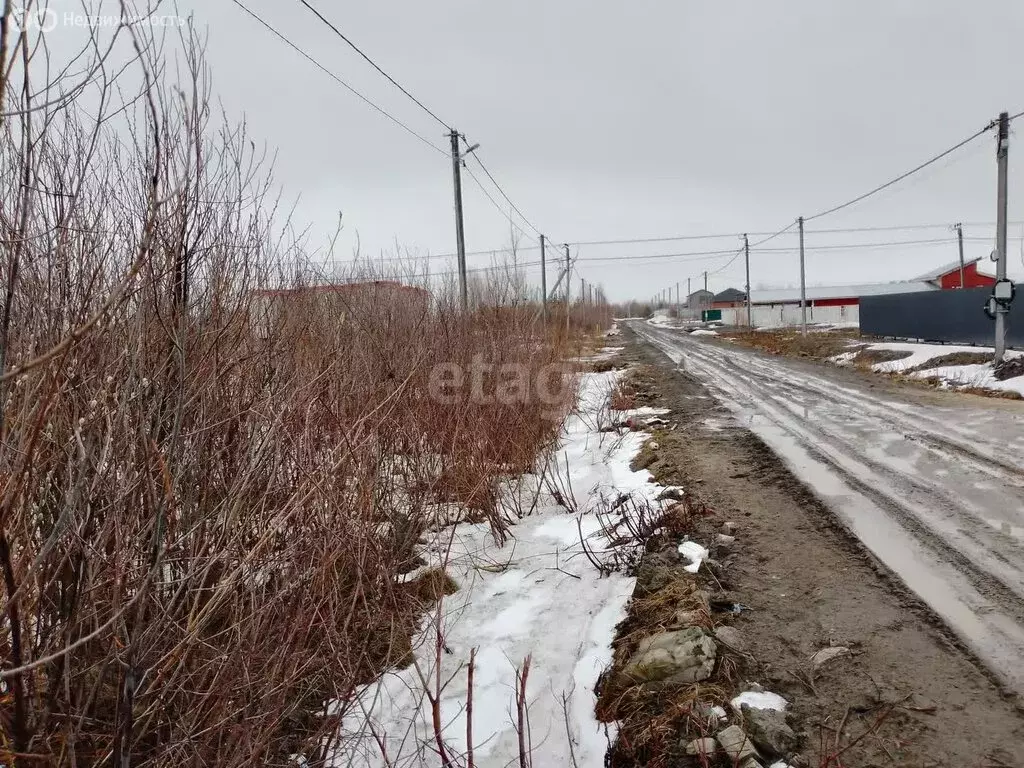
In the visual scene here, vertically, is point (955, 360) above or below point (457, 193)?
below

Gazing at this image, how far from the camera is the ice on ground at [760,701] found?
2.66 meters

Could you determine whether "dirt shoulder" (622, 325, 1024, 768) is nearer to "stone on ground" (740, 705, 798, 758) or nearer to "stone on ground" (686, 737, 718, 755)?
"stone on ground" (740, 705, 798, 758)

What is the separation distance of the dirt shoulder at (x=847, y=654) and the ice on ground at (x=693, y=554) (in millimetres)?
145

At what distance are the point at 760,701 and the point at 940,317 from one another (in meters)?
19.3

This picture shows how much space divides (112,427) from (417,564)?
325cm

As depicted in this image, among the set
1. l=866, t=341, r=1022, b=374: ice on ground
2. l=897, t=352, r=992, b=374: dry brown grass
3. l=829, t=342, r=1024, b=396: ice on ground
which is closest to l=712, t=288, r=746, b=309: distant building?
l=829, t=342, r=1024, b=396: ice on ground

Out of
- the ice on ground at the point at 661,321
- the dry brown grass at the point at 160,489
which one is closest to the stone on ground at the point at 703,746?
the dry brown grass at the point at 160,489

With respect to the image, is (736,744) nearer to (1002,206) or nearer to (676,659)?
(676,659)

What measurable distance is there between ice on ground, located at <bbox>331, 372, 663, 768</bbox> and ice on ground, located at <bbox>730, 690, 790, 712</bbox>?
0.60 metres

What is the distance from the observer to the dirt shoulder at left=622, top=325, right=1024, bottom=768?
2371 millimetres

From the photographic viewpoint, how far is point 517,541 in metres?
5.38

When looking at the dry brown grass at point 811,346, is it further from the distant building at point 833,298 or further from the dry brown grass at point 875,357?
the distant building at point 833,298

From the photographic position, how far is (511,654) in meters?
3.65

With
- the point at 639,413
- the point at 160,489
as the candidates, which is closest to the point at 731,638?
the point at 160,489
